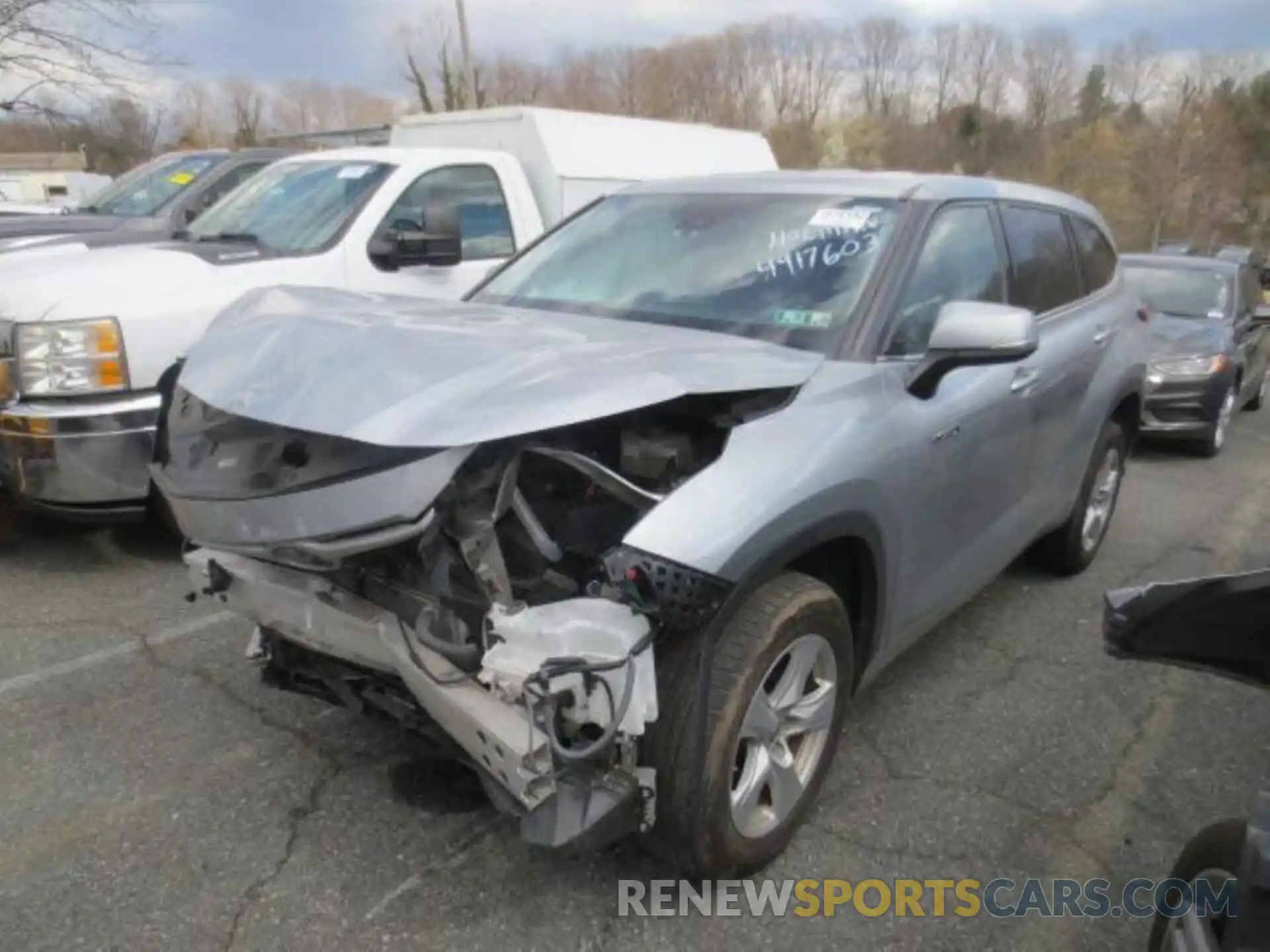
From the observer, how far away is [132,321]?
163 inches

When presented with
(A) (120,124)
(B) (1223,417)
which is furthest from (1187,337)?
(A) (120,124)

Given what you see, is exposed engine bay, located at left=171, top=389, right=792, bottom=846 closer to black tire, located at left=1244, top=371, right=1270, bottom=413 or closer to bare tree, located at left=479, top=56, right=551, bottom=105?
black tire, located at left=1244, top=371, right=1270, bottom=413

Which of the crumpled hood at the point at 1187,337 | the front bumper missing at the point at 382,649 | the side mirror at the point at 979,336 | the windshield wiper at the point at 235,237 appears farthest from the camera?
the crumpled hood at the point at 1187,337

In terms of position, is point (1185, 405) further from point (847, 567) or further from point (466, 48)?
point (466, 48)

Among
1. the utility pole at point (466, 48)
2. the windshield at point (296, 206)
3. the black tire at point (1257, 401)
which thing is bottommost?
the black tire at point (1257, 401)

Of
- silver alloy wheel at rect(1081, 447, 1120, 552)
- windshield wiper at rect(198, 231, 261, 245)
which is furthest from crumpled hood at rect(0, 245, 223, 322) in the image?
silver alloy wheel at rect(1081, 447, 1120, 552)

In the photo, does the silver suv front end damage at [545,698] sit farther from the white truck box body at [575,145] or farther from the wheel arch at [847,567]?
the white truck box body at [575,145]

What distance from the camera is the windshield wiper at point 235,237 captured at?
5398mm

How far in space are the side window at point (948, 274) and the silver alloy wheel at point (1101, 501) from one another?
152 centimetres

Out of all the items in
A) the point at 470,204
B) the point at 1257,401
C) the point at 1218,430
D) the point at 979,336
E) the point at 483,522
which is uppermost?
the point at 470,204

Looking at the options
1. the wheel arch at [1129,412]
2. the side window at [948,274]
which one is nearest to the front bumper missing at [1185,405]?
the wheel arch at [1129,412]

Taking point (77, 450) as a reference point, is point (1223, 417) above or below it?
below

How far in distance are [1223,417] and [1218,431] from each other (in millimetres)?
150

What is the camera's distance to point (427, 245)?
504 cm
